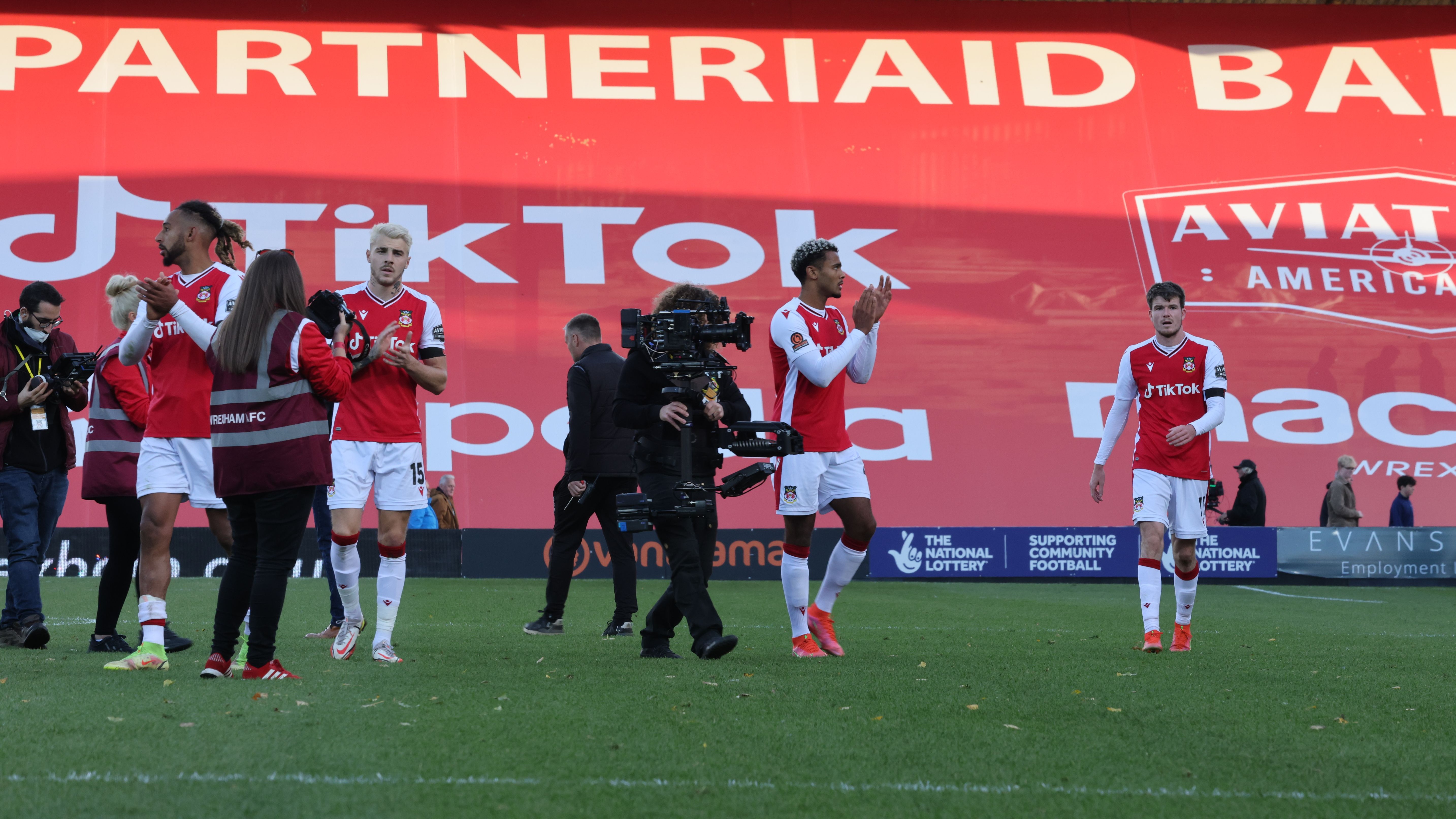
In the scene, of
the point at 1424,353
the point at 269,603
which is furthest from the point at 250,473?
the point at 1424,353

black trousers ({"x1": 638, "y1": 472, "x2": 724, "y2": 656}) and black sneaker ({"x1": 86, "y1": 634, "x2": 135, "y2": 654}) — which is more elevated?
black trousers ({"x1": 638, "y1": 472, "x2": 724, "y2": 656})

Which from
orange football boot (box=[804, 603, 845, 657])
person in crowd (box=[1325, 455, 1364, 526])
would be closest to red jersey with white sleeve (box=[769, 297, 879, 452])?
orange football boot (box=[804, 603, 845, 657])

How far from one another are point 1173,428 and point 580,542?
3.65 meters

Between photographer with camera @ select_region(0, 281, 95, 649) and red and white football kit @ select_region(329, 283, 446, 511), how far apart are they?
1535mm

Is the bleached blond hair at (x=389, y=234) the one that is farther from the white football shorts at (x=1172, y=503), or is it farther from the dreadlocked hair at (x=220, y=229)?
the white football shorts at (x=1172, y=503)

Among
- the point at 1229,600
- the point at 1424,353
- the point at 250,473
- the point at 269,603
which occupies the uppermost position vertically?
the point at 1424,353

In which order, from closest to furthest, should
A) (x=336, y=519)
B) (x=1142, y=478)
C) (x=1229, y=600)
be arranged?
(x=336, y=519) → (x=1142, y=478) → (x=1229, y=600)

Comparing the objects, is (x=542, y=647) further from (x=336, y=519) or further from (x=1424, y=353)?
(x=1424, y=353)

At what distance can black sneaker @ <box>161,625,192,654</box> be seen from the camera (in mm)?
6633

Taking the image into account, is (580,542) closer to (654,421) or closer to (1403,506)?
(654,421)

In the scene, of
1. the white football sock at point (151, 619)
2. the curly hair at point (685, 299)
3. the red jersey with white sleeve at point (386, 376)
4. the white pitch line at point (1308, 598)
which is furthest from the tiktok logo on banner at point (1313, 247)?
the white football sock at point (151, 619)

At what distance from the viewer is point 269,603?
4992 mm

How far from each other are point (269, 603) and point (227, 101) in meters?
15.6

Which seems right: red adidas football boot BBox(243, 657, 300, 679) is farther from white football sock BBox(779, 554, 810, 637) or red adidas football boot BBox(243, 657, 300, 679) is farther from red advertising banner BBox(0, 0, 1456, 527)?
red advertising banner BBox(0, 0, 1456, 527)
